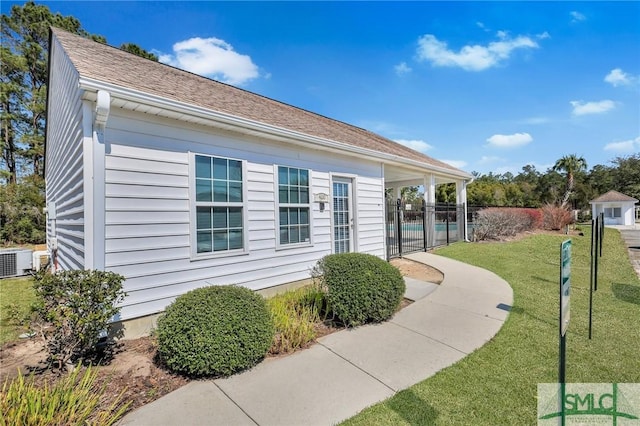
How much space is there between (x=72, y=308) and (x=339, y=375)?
111 inches

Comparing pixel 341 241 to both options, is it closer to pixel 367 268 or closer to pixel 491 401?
pixel 367 268

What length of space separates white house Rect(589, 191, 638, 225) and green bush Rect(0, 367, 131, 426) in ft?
114

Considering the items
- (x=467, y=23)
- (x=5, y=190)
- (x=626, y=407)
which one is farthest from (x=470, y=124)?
(x=5, y=190)

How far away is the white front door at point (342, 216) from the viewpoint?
7.25 metres

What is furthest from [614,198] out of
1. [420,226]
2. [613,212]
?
[420,226]

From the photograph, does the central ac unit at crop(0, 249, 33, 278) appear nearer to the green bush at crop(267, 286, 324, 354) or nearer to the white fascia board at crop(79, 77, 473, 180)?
the white fascia board at crop(79, 77, 473, 180)

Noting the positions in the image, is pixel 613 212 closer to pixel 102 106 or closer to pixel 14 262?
pixel 102 106

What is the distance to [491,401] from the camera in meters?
2.67

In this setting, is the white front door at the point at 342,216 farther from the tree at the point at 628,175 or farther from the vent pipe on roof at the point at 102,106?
the tree at the point at 628,175

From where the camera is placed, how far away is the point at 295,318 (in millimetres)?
4105

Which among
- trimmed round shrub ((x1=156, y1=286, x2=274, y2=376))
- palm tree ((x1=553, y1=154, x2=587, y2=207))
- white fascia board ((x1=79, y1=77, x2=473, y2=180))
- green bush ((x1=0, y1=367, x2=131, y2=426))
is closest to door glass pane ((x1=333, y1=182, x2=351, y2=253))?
white fascia board ((x1=79, y1=77, x2=473, y2=180))

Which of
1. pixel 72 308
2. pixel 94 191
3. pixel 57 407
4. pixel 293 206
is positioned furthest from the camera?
pixel 293 206

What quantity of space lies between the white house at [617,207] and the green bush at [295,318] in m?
32.0

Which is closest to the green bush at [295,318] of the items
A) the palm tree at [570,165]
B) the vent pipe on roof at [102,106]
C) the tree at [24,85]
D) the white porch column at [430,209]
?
the vent pipe on roof at [102,106]
